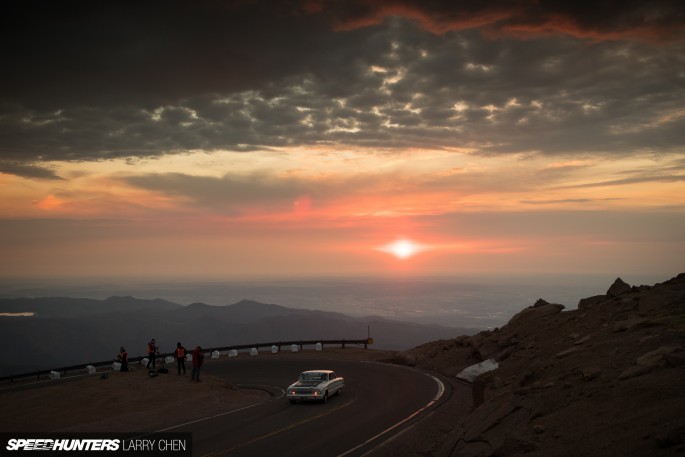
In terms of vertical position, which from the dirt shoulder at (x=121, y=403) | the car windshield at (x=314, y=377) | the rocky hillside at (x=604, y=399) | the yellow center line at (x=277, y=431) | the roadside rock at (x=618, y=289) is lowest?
the dirt shoulder at (x=121, y=403)

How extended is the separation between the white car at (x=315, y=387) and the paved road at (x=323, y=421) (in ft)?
1.40

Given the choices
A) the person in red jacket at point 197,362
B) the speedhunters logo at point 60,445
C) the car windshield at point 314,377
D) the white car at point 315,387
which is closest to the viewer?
the speedhunters logo at point 60,445

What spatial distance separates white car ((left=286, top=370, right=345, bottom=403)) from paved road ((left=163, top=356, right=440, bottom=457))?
16.8 inches

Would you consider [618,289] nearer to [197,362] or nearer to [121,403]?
[197,362]

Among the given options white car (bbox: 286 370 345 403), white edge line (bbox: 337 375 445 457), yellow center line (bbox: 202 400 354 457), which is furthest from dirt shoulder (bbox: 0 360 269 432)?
white edge line (bbox: 337 375 445 457)

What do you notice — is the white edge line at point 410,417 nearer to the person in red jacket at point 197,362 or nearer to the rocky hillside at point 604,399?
the rocky hillside at point 604,399

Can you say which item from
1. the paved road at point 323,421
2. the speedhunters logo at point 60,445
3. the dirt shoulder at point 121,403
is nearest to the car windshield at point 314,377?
the paved road at point 323,421

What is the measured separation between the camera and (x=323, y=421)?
21.3 m

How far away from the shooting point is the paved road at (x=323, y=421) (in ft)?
56.4

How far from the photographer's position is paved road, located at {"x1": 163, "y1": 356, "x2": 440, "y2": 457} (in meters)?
17.2

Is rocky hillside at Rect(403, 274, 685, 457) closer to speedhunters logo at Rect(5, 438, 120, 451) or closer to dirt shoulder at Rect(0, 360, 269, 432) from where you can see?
speedhunters logo at Rect(5, 438, 120, 451)

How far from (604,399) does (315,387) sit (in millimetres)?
15191

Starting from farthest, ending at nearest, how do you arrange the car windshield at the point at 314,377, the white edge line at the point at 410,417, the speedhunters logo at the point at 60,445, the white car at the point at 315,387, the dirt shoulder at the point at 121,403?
1. the car windshield at the point at 314,377
2. the white car at the point at 315,387
3. the dirt shoulder at the point at 121,403
4. the speedhunters logo at the point at 60,445
5. the white edge line at the point at 410,417

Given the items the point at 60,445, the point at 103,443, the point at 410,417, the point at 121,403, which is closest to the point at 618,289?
the point at 410,417
